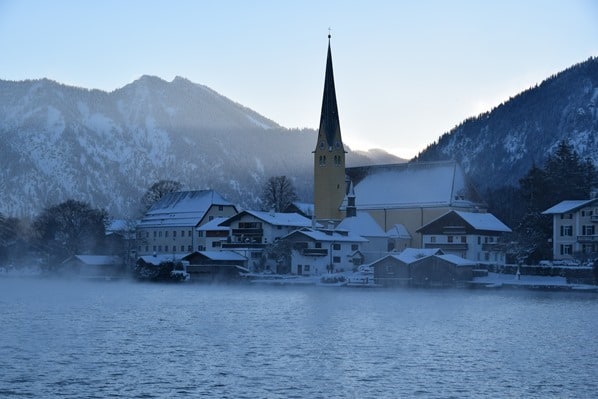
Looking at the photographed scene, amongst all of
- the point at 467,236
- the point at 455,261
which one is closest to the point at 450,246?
the point at 467,236

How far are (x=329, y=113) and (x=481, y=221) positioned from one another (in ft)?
74.8

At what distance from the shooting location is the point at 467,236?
Answer: 82.2 m

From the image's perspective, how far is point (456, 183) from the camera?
307 feet

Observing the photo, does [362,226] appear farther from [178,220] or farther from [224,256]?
[178,220]

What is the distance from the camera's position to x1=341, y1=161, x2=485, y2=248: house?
9250 centimetres

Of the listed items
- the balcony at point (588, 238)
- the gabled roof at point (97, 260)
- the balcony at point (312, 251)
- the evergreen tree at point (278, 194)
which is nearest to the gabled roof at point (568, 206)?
the balcony at point (588, 238)

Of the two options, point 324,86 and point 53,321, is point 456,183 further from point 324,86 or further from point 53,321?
point 53,321

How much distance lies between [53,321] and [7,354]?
1249 cm

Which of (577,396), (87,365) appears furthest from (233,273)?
(577,396)

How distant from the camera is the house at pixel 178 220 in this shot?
106 m

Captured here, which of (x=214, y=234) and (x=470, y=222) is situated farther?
(x=214, y=234)

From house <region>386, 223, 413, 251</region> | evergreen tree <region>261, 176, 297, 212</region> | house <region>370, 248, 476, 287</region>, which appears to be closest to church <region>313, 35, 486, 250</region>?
house <region>386, 223, 413, 251</region>

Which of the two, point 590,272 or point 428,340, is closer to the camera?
point 428,340

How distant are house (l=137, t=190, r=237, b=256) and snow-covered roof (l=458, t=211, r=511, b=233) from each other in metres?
34.3
